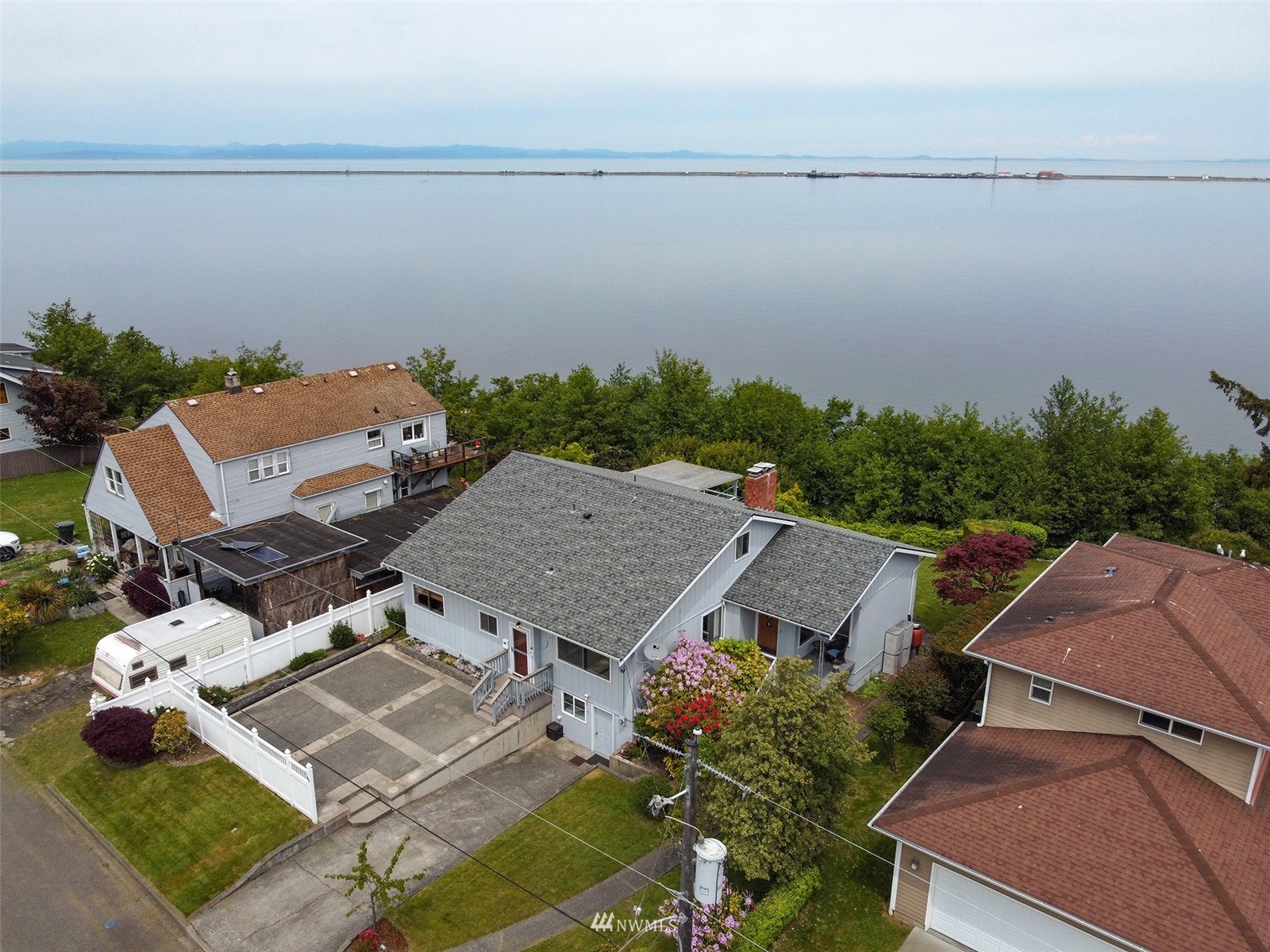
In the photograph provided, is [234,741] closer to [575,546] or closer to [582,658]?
[582,658]

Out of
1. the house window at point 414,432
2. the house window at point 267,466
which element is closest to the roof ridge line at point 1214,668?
the house window at point 267,466

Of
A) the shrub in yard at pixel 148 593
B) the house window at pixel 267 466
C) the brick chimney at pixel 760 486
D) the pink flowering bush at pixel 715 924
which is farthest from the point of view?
the house window at pixel 267 466

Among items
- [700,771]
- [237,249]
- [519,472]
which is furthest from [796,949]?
[237,249]

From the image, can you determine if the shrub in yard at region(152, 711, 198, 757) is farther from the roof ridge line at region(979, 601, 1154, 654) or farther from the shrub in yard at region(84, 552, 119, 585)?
the roof ridge line at region(979, 601, 1154, 654)

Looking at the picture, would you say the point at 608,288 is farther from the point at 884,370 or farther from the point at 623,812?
the point at 623,812

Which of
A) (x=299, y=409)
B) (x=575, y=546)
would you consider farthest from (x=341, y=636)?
(x=299, y=409)

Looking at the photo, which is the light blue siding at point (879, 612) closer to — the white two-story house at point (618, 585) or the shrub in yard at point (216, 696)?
the white two-story house at point (618, 585)

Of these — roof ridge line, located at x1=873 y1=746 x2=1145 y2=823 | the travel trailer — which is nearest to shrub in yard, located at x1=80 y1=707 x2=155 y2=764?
the travel trailer
